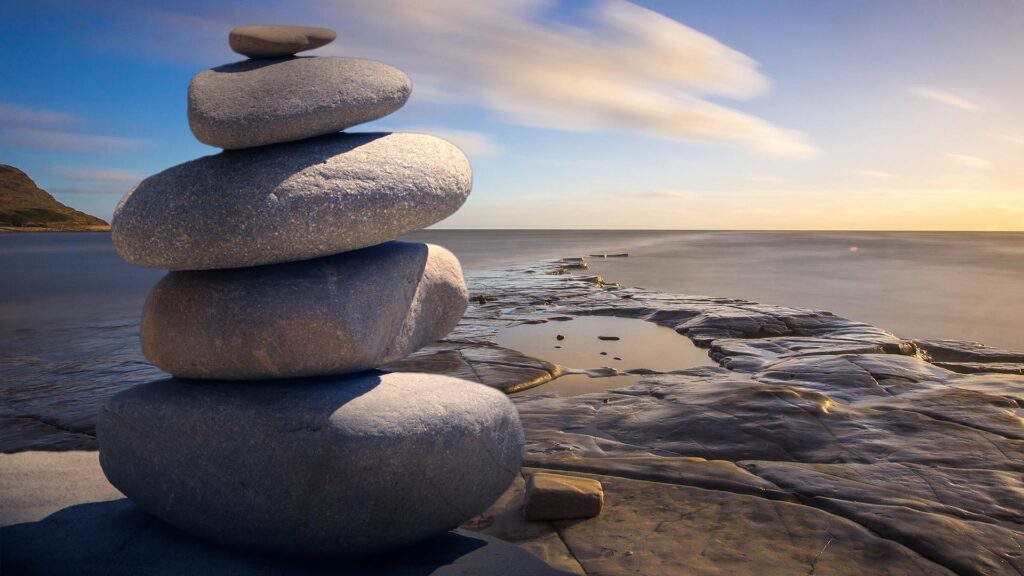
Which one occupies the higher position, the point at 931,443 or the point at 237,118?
the point at 237,118

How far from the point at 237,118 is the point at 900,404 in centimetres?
598

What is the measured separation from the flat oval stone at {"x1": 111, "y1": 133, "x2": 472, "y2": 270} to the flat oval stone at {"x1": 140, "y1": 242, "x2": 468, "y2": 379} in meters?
0.15

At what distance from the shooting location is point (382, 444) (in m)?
3.16

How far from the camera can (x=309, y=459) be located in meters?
3.13

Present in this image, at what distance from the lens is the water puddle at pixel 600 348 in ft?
26.1

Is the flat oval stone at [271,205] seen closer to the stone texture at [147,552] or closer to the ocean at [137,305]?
the stone texture at [147,552]

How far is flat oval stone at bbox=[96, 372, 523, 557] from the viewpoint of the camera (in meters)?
3.15

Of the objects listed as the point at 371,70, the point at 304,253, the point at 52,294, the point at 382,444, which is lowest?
the point at 52,294

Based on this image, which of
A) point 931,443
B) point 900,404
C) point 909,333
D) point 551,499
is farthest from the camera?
point 909,333

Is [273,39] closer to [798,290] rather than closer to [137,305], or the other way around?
[137,305]

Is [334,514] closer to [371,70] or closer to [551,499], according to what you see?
[551,499]

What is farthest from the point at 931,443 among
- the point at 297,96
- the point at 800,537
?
the point at 297,96

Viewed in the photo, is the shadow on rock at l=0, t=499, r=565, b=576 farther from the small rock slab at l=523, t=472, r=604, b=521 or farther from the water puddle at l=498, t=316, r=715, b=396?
the water puddle at l=498, t=316, r=715, b=396

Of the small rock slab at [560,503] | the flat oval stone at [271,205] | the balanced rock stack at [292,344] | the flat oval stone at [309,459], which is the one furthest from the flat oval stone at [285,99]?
the small rock slab at [560,503]
